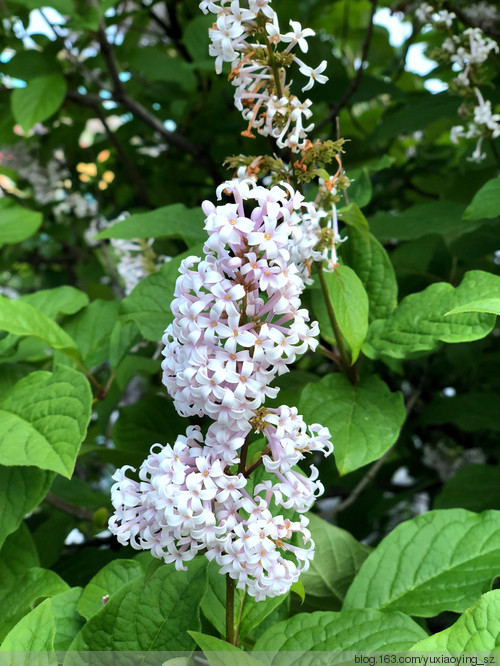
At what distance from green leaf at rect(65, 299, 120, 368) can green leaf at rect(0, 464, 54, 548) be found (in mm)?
422

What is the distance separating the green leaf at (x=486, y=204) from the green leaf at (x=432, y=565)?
1.93ft

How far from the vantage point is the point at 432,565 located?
112cm

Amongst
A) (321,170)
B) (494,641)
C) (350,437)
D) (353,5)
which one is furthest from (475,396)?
(353,5)

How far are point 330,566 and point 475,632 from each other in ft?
1.56

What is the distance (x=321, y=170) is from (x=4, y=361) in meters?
0.86

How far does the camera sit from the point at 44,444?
3.54 feet

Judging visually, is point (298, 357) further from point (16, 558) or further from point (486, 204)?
point (16, 558)

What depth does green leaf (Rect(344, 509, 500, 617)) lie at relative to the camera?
3.48 feet

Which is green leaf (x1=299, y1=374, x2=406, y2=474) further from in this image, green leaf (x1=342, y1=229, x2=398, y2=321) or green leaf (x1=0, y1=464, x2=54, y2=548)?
green leaf (x1=0, y1=464, x2=54, y2=548)

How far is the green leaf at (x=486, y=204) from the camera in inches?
51.8

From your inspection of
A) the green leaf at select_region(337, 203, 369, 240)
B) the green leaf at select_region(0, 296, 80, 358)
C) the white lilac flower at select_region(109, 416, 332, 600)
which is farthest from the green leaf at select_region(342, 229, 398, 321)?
the green leaf at select_region(0, 296, 80, 358)

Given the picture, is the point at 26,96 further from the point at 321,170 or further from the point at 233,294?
the point at 233,294

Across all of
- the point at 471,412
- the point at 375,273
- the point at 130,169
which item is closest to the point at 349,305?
the point at 375,273

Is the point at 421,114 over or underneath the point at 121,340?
over
